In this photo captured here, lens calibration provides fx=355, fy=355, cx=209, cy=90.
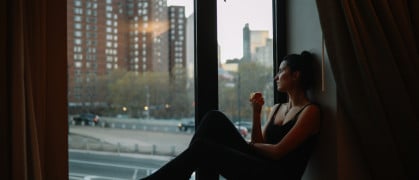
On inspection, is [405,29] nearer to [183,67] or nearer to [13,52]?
[183,67]

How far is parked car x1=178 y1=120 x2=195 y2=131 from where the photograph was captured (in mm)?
1994

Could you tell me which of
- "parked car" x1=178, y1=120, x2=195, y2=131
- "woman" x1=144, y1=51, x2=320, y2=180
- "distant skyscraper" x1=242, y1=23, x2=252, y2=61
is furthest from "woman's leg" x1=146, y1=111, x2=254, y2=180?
"distant skyscraper" x1=242, y1=23, x2=252, y2=61

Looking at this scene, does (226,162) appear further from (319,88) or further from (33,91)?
(33,91)

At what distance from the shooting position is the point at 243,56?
6.94 feet

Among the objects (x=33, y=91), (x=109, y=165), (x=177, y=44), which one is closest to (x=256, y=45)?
(x=177, y=44)

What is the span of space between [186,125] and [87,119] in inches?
21.1

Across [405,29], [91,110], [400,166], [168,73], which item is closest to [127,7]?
[168,73]

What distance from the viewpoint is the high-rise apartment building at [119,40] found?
172 centimetres

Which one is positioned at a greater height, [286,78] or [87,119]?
[286,78]

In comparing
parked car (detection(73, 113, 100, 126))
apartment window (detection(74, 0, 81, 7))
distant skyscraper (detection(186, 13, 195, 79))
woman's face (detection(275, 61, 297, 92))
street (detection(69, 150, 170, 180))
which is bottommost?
street (detection(69, 150, 170, 180))

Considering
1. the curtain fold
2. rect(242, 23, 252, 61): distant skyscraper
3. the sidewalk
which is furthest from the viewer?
rect(242, 23, 252, 61): distant skyscraper

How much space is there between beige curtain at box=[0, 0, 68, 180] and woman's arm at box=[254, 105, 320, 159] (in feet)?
3.00

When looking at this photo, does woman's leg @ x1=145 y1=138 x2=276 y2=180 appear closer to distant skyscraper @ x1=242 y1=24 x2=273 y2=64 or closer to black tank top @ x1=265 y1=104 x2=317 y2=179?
black tank top @ x1=265 y1=104 x2=317 y2=179

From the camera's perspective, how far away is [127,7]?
74.4 inches
